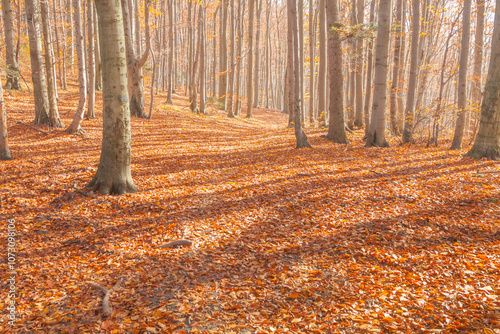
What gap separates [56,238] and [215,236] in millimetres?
2569

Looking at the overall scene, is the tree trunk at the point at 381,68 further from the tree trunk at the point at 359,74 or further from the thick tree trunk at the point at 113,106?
the thick tree trunk at the point at 113,106


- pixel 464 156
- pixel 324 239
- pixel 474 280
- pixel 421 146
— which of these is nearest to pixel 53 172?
pixel 324 239

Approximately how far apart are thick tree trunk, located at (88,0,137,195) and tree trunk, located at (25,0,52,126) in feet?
22.1

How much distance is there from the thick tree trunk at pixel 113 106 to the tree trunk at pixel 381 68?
29.0 ft

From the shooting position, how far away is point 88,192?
6.36m

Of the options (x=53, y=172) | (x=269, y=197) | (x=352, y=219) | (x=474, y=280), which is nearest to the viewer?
(x=474, y=280)

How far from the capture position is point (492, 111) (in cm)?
886

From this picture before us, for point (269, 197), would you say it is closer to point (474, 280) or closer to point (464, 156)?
point (474, 280)

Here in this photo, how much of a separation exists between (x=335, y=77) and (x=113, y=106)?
8.62 metres

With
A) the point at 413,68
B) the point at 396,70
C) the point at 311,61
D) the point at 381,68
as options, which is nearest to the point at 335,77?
the point at 381,68

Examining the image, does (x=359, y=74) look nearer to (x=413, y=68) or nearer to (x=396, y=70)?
(x=396, y=70)

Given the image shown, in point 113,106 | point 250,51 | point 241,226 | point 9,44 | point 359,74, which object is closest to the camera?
point 241,226

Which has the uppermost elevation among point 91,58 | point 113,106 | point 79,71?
point 91,58

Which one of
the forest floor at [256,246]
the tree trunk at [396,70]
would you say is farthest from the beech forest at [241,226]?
the tree trunk at [396,70]
